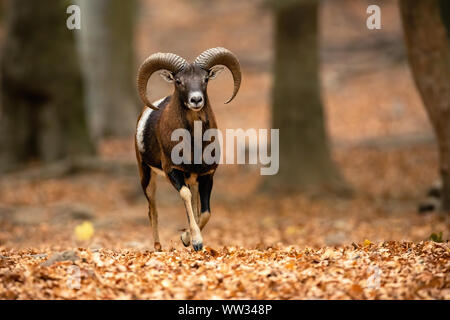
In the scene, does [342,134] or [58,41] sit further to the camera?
[342,134]

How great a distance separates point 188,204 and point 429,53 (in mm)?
6949

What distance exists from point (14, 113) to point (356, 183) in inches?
374

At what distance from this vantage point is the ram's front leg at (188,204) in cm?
826

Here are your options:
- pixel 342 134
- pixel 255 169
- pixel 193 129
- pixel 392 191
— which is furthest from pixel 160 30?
pixel 193 129

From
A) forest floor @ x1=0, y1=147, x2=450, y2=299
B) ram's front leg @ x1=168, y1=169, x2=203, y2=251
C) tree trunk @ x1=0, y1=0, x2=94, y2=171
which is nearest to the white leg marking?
ram's front leg @ x1=168, y1=169, x2=203, y2=251

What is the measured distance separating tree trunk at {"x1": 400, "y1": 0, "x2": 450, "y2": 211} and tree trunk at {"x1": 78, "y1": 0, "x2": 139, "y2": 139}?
14078 millimetres

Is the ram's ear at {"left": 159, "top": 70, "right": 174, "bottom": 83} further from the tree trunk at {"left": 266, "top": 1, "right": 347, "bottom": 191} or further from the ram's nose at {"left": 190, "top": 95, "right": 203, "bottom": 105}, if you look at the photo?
the tree trunk at {"left": 266, "top": 1, "right": 347, "bottom": 191}

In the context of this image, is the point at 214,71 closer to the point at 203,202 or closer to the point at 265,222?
the point at 203,202

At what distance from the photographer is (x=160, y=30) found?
4834cm

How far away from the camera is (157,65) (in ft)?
28.5

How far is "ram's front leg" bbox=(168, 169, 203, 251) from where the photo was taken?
8.26 metres

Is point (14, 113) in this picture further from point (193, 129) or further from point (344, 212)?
point (193, 129)
